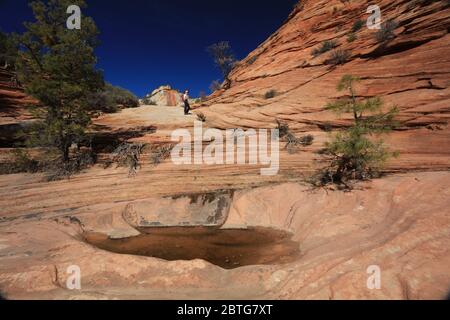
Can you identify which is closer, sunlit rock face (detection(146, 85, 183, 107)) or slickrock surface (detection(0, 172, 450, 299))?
slickrock surface (detection(0, 172, 450, 299))

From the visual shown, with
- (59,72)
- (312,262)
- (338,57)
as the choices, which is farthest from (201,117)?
(312,262)

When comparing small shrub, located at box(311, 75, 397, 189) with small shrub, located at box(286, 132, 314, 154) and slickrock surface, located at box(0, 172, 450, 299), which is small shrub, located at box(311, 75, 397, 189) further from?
small shrub, located at box(286, 132, 314, 154)

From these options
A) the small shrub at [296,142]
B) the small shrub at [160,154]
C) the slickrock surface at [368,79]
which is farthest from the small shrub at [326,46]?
the small shrub at [160,154]

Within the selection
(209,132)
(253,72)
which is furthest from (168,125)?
(253,72)

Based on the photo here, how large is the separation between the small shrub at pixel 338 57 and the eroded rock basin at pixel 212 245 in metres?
10.9

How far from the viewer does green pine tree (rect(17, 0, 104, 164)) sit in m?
11.1

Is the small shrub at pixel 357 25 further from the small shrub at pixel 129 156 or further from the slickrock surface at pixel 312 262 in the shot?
the small shrub at pixel 129 156

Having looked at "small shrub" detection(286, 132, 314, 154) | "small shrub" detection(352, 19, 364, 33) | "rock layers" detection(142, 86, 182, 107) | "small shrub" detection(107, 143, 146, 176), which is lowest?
"small shrub" detection(107, 143, 146, 176)

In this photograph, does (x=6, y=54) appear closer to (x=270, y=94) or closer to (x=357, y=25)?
(x=270, y=94)

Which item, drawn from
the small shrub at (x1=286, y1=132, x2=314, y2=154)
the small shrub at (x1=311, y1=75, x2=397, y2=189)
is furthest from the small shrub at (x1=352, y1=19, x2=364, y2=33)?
the small shrub at (x1=311, y1=75, x2=397, y2=189)

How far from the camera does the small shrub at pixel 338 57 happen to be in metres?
14.4

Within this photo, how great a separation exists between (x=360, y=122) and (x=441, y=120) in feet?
10.0

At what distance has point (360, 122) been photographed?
8.41 metres

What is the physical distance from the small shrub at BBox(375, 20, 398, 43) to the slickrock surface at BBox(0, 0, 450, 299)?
0.41 meters
